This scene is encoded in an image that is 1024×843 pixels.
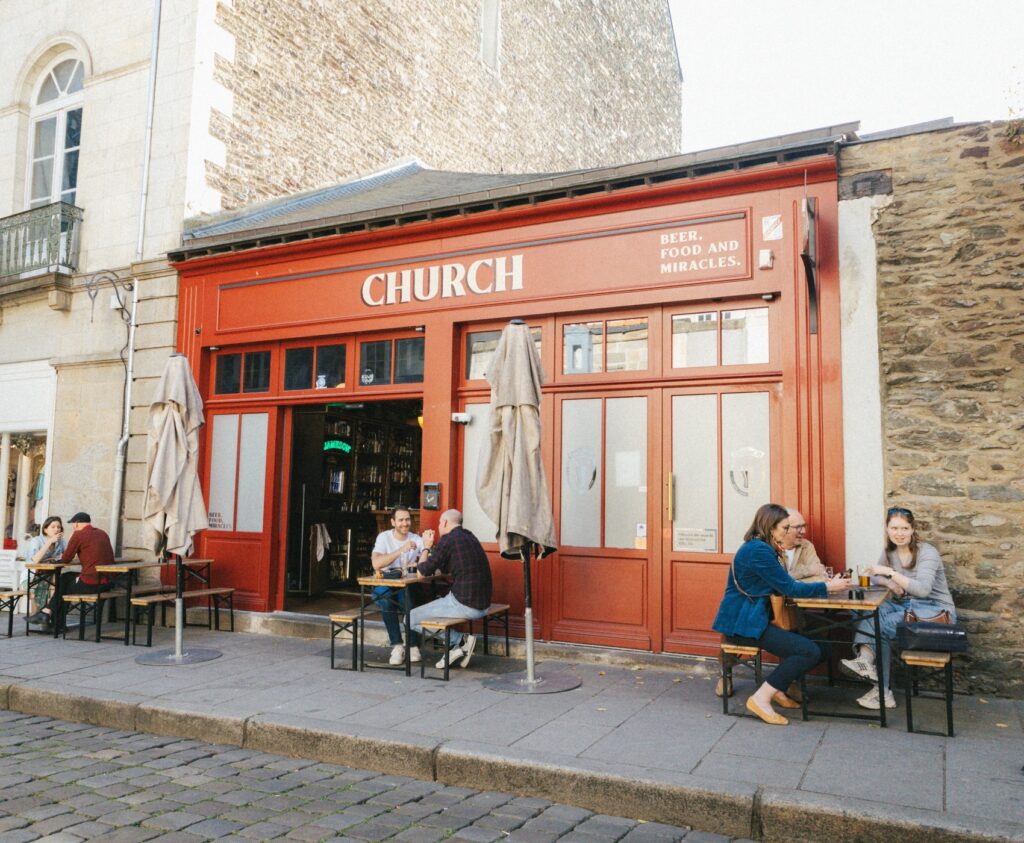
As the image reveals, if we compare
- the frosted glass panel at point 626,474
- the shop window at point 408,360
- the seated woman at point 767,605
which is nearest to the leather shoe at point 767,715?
the seated woman at point 767,605

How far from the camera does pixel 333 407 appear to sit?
1230cm

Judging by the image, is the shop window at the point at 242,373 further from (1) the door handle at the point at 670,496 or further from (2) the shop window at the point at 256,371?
(1) the door handle at the point at 670,496

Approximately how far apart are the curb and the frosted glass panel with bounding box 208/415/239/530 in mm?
4027

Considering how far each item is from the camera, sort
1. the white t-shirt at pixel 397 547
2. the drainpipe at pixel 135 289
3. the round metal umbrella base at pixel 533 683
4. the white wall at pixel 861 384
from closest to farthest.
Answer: the round metal umbrella base at pixel 533 683 → the white wall at pixel 861 384 → the white t-shirt at pixel 397 547 → the drainpipe at pixel 135 289

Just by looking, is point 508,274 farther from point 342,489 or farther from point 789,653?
point 342,489

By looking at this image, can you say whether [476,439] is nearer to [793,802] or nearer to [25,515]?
[793,802]

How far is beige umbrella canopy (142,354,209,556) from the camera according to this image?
8.11 m

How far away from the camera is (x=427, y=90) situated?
53.6 ft

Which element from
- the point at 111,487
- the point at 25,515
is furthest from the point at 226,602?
the point at 25,515

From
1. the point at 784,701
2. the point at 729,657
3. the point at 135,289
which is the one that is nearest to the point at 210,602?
the point at 135,289

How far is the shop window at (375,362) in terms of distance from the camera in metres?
9.53

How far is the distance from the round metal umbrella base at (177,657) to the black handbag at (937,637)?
5.99 m

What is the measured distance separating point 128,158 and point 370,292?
456 cm

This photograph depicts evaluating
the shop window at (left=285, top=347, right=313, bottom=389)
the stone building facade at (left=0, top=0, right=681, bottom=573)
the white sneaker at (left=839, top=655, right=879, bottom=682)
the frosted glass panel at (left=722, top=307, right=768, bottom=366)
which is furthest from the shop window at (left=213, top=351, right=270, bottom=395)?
the white sneaker at (left=839, top=655, right=879, bottom=682)
